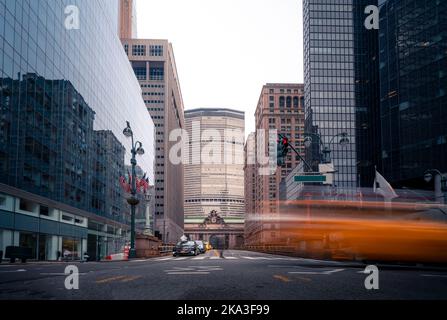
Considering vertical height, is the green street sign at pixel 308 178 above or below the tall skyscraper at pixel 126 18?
below

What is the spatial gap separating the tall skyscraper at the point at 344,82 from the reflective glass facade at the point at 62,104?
6780cm

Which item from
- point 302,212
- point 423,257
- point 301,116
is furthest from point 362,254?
point 301,116

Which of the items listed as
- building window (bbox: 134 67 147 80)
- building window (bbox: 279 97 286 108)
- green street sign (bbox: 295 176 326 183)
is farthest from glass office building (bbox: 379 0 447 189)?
building window (bbox: 279 97 286 108)

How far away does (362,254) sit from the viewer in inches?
777

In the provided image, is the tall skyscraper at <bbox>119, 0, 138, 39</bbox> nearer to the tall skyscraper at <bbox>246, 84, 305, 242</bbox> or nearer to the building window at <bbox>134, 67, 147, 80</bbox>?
the building window at <bbox>134, 67, 147, 80</bbox>

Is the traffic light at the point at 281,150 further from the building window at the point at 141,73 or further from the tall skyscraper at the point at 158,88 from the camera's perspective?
the building window at the point at 141,73

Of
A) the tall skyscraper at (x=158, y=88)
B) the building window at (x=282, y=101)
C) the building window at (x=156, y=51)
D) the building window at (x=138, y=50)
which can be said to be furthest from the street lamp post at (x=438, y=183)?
the building window at (x=138, y=50)

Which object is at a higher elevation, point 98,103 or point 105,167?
point 98,103

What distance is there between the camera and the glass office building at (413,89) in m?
62.0

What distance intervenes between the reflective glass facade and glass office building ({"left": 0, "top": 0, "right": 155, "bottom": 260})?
87 mm

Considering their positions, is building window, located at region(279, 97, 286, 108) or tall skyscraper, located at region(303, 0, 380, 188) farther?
building window, located at region(279, 97, 286, 108)

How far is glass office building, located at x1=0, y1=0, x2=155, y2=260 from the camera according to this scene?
126ft
